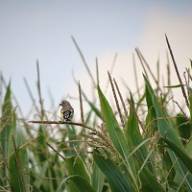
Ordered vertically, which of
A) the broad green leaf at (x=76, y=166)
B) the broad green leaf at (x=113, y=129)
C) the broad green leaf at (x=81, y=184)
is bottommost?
the broad green leaf at (x=81, y=184)

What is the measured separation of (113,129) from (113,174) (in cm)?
13

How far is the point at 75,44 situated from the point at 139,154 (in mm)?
502

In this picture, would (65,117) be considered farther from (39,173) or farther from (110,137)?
(39,173)

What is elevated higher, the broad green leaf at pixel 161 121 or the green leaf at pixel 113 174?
the broad green leaf at pixel 161 121

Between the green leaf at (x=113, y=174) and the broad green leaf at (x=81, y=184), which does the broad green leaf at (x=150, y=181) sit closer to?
the green leaf at (x=113, y=174)

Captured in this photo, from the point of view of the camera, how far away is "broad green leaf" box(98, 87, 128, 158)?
4.74ft

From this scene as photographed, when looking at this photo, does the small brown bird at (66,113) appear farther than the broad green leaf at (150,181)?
Yes

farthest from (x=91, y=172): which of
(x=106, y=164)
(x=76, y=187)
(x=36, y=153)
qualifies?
(x=36, y=153)

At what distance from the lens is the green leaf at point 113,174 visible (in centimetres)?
146

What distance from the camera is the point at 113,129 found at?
57.9 inches

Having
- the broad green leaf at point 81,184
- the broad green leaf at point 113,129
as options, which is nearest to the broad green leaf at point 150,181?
the broad green leaf at point 113,129

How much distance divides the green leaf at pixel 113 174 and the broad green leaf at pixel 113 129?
50mm

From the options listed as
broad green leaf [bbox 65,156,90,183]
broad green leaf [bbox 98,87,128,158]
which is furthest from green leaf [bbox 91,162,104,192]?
broad green leaf [bbox 98,87,128,158]

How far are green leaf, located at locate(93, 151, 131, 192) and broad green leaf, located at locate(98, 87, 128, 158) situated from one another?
50mm
